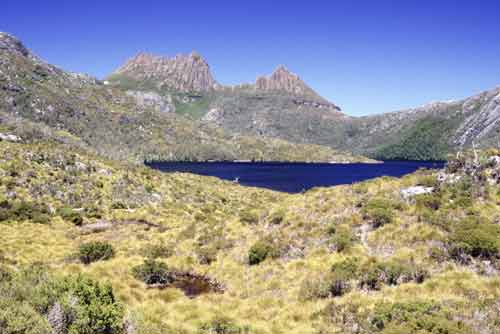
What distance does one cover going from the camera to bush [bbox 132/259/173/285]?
17031 millimetres

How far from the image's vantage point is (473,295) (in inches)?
479

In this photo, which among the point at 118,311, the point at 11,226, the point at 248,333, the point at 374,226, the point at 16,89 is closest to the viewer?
the point at 118,311

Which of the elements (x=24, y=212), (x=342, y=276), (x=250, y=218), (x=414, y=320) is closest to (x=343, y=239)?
(x=342, y=276)

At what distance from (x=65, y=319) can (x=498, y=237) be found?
1687 cm

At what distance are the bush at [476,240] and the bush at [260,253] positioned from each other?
329 inches

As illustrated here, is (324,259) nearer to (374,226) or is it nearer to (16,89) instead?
(374,226)

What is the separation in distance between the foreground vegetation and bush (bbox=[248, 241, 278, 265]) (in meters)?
0.05

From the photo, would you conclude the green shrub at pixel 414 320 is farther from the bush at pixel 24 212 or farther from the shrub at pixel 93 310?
the bush at pixel 24 212

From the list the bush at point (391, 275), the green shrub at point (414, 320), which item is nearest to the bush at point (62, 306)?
the green shrub at point (414, 320)

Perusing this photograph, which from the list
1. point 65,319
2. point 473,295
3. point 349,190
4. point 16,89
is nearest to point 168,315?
point 65,319

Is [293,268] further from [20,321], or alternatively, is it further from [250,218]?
[20,321]

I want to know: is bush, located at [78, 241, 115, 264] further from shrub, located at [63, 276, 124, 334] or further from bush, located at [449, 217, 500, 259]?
bush, located at [449, 217, 500, 259]

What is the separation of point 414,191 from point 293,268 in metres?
10.5

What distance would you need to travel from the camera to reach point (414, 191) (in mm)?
22266
